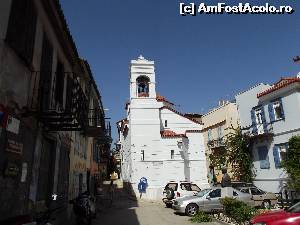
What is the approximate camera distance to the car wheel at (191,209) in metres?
17.8

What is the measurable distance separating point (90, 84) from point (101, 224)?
966 cm

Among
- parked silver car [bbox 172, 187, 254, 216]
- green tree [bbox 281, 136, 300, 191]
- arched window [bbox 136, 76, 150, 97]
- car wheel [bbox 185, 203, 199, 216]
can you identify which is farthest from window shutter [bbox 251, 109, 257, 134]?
arched window [bbox 136, 76, 150, 97]

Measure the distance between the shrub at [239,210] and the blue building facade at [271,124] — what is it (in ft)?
35.2

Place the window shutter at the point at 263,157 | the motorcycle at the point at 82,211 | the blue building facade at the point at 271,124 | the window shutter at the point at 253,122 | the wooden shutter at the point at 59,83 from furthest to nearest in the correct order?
1. the window shutter at the point at 253,122
2. the window shutter at the point at 263,157
3. the blue building facade at the point at 271,124
4. the motorcycle at the point at 82,211
5. the wooden shutter at the point at 59,83

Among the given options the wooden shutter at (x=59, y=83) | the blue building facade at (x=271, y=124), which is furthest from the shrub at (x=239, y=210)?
the blue building facade at (x=271, y=124)

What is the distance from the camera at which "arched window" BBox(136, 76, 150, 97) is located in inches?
1358

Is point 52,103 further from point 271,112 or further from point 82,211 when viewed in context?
point 271,112

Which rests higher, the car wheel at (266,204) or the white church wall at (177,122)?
the white church wall at (177,122)

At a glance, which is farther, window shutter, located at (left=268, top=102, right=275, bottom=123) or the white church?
the white church

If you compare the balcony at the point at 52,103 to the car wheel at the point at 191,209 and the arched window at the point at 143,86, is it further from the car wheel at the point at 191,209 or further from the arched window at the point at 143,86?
the arched window at the point at 143,86

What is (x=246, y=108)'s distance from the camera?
2748 centimetres

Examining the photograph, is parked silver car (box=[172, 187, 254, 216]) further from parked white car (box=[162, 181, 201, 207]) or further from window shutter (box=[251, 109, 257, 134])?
window shutter (box=[251, 109, 257, 134])

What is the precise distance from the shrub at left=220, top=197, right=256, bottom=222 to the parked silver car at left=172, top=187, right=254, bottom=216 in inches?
150

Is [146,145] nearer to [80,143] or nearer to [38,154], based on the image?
[80,143]
